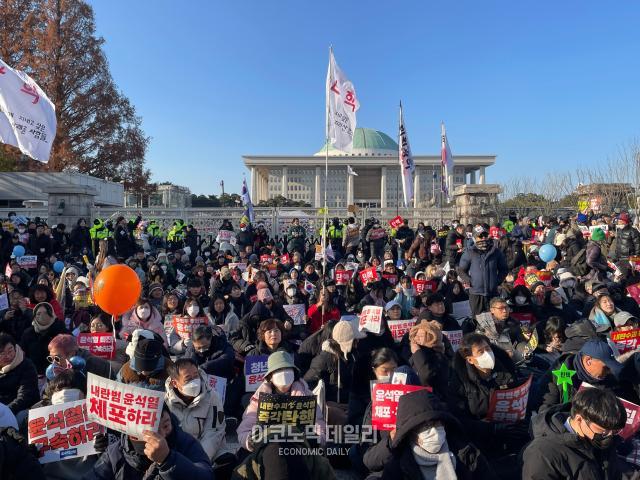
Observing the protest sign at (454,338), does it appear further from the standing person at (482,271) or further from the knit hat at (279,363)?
the knit hat at (279,363)

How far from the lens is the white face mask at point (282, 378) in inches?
125

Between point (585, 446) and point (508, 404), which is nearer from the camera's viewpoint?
point (585, 446)

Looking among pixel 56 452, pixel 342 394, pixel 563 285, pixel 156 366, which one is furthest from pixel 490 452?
pixel 563 285

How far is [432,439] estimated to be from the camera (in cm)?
246

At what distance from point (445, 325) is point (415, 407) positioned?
3314mm

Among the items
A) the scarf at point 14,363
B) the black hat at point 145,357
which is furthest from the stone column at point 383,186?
the black hat at point 145,357

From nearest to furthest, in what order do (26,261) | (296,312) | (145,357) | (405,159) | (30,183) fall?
1. (145,357)
2. (296,312)
3. (26,261)
4. (405,159)
5. (30,183)

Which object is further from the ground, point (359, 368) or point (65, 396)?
point (65, 396)

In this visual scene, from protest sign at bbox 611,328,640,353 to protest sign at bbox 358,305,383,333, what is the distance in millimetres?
2149

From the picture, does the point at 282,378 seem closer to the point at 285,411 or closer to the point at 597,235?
the point at 285,411

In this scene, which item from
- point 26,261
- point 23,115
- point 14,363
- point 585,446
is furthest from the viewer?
point 26,261

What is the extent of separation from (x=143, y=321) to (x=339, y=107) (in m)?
Answer: 5.23

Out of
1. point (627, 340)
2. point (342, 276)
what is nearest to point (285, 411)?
point (627, 340)

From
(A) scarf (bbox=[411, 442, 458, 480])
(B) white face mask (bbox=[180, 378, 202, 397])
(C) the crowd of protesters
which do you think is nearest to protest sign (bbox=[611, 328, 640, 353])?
(C) the crowd of protesters
